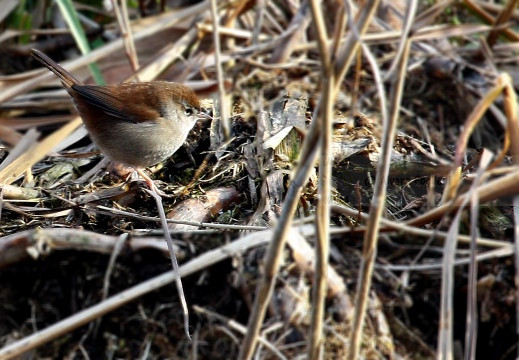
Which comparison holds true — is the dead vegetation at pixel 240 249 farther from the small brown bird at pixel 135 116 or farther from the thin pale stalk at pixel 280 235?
the thin pale stalk at pixel 280 235

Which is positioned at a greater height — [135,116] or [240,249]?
[135,116]

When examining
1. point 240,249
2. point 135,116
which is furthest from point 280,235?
point 135,116

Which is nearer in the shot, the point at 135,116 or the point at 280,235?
the point at 280,235

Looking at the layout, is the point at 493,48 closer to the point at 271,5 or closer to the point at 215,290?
the point at 271,5

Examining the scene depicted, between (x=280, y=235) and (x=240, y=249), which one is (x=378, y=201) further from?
(x=240, y=249)

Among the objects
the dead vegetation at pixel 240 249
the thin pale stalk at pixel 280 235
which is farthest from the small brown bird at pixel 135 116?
the thin pale stalk at pixel 280 235

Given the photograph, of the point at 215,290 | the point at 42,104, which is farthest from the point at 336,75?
the point at 42,104

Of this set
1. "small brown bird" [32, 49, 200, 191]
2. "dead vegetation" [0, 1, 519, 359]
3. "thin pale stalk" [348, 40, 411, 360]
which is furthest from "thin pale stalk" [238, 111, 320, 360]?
"small brown bird" [32, 49, 200, 191]

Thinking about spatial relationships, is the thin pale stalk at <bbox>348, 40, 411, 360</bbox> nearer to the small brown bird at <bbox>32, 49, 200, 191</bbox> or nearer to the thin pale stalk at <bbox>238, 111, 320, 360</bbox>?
the thin pale stalk at <bbox>238, 111, 320, 360</bbox>

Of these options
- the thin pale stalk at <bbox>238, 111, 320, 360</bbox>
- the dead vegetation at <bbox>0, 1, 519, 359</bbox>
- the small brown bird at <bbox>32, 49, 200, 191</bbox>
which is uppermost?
the thin pale stalk at <bbox>238, 111, 320, 360</bbox>
